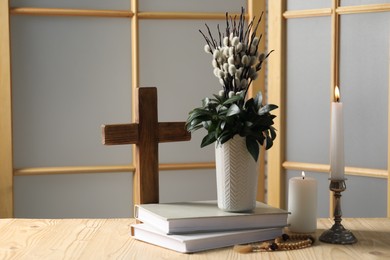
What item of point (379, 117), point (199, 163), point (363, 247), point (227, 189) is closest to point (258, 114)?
point (227, 189)

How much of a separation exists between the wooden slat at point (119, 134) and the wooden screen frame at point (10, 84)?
1343mm

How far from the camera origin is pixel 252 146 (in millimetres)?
1646

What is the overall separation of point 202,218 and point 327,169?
1.50 m

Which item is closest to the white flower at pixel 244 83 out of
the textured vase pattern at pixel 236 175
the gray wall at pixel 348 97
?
the textured vase pattern at pixel 236 175

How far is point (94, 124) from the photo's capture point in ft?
10.4

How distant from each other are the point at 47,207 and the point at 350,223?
167 centimetres

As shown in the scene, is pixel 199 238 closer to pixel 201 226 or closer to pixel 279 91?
pixel 201 226

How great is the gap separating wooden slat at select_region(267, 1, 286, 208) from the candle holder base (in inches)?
56.7

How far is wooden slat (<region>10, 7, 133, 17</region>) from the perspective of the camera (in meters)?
3.06

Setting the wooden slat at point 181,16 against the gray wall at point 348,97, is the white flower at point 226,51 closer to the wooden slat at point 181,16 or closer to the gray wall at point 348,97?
the gray wall at point 348,97

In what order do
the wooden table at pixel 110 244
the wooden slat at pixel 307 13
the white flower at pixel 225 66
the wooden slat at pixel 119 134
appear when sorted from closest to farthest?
the wooden table at pixel 110 244, the white flower at pixel 225 66, the wooden slat at pixel 119 134, the wooden slat at pixel 307 13

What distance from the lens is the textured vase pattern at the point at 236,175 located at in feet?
5.50

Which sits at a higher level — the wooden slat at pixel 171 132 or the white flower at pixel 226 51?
the white flower at pixel 226 51

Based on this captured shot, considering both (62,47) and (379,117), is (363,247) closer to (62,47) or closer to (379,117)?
(379,117)
